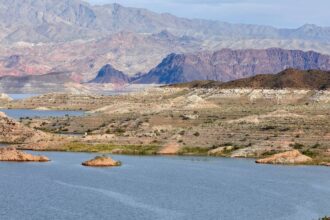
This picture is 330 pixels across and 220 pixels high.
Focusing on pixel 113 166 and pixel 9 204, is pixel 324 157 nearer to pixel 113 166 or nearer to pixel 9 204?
pixel 113 166

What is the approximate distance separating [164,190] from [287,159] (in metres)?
31.5

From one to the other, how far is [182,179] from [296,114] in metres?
73.8

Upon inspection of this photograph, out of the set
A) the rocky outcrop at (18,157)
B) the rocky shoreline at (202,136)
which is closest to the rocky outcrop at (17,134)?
the rocky shoreline at (202,136)

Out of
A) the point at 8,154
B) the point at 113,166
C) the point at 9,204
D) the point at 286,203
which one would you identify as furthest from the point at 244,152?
the point at 9,204

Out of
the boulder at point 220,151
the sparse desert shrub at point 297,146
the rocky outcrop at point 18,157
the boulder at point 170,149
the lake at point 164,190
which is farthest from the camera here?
the boulder at point 170,149

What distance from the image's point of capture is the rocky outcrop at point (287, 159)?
358ft

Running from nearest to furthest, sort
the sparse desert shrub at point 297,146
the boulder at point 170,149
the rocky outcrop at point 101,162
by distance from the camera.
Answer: the rocky outcrop at point 101,162 < the sparse desert shrub at point 297,146 < the boulder at point 170,149

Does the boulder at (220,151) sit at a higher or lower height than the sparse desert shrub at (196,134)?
lower

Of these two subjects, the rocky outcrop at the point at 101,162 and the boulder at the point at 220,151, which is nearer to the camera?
the rocky outcrop at the point at 101,162

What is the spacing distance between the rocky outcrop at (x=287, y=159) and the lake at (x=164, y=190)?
7.80ft

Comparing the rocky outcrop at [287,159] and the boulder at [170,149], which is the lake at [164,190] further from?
the boulder at [170,149]

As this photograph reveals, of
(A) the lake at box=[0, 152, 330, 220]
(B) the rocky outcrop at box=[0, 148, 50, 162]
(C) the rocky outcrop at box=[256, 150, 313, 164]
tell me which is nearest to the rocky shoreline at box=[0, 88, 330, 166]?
(C) the rocky outcrop at box=[256, 150, 313, 164]

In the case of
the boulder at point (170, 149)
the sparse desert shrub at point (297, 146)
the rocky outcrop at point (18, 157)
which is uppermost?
the sparse desert shrub at point (297, 146)

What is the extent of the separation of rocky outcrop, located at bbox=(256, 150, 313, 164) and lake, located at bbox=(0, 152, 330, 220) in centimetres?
238
